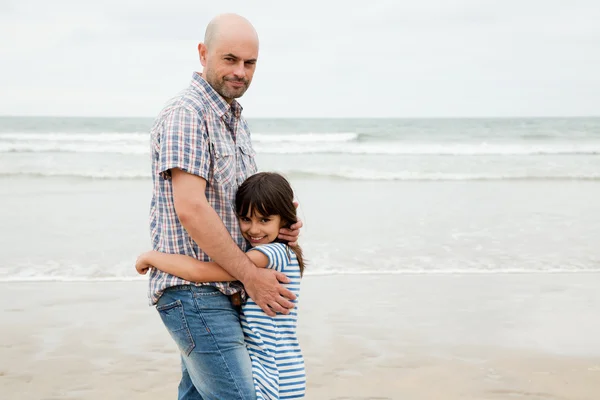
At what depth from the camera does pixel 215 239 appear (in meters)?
2.14

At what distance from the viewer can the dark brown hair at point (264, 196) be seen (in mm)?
2307

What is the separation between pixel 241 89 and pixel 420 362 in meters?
2.65

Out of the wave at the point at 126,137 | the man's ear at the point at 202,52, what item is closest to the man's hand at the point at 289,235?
the man's ear at the point at 202,52

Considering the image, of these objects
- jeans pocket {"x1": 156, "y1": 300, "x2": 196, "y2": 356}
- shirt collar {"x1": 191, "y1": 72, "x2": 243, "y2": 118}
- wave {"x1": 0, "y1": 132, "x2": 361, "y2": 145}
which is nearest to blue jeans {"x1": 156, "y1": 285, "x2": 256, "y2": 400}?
jeans pocket {"x1": 156, "y1": 300, "x2": 196, "y2": 356}

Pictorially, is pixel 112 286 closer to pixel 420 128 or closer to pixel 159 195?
pixel 159 195

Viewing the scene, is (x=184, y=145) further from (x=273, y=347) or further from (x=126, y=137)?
(x=126, y=137)

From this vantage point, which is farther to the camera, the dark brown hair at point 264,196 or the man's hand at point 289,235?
the man's hand at point 289,235

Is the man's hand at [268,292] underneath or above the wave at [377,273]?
above

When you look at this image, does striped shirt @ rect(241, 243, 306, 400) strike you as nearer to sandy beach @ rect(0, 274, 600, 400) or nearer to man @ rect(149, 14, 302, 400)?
man @ rect(149, 14, 302, 400)

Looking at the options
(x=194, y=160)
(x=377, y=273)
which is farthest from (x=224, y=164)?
A: (x=377, y=273)

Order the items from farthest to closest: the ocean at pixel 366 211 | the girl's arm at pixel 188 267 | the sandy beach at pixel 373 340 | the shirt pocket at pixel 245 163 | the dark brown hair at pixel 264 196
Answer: the ocean at pixel 366 211 → the sandy beach at pixel 373 340 → the shirt pocket at pixel 245 163 → the dark brown hair at pixel 264 196 → the girl's arm at pixel 188 267

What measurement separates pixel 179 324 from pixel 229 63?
0.92 metres

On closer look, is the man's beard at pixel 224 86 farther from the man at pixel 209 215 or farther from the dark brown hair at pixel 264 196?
the dark brown hair at pixel 264 196

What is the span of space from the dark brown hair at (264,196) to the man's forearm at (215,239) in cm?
18
